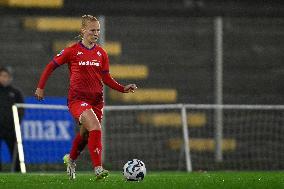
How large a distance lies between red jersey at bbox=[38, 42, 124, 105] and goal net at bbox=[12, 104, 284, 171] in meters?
6.59

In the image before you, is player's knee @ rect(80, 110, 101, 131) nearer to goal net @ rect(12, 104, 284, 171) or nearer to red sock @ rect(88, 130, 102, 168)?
red sock @ rect(88, 130, 102, 168)

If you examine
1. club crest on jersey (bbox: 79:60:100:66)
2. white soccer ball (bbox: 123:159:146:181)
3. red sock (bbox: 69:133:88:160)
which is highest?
club crest on jersey (bbox: 79:60:100:66)

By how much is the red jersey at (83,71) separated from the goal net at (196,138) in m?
6.59

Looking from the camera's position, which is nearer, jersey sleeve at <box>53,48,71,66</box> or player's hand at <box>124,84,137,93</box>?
player's hand at <box>124,84,137,93</box>

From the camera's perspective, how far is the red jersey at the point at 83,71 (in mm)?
11797

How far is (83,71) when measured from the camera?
11828 mm

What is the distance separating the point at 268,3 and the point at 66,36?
3.71 m

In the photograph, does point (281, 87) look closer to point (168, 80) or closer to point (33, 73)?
point (168, 80)

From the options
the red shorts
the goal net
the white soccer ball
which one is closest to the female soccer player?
the red shorts

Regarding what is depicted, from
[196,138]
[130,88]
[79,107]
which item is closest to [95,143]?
[79,107]

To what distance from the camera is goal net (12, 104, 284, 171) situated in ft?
62.5

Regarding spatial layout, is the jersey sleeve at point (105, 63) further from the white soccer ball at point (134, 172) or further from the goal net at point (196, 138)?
the goal net at point (196, 138)

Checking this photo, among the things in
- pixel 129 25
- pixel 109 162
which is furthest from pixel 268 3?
pixel 109 162

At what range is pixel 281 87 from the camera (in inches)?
834
